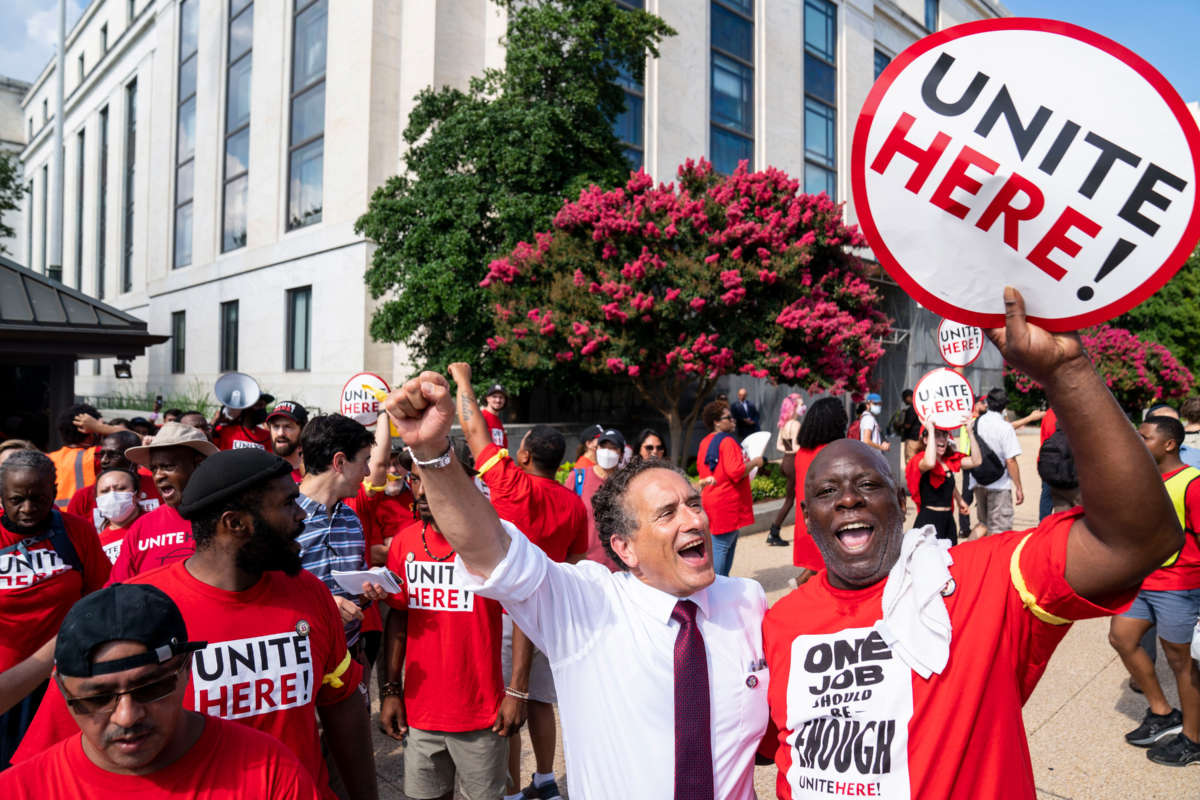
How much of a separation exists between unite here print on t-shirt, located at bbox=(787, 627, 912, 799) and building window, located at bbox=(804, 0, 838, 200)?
87.4 ft

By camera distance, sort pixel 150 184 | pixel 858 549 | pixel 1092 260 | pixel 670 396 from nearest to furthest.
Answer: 1. pixel 1092 260
2. pixel 858 549
3. pixel 670 396
4. pixel 150 184

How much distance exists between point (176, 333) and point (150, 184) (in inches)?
273

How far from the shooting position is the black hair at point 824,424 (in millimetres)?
6031

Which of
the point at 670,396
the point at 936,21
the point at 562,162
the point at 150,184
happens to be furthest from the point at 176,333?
the point at 936,21

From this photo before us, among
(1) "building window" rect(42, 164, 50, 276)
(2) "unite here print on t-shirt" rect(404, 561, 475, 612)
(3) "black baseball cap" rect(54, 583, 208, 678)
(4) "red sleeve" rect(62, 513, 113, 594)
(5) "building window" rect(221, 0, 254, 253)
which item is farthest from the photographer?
(1) "building window" rect(42, 164, 50, 276)

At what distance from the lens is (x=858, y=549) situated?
2037mm

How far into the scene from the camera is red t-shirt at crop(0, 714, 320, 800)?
1.69 m

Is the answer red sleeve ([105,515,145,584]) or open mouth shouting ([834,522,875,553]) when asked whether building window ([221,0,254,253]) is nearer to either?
red sleeve ([105,515,145,584])

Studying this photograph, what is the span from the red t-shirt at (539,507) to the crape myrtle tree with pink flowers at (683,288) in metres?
8.93

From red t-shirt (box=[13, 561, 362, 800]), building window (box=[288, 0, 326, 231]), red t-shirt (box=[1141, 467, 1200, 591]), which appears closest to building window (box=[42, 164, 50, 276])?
building window (box=[288, 0, 326, 231])

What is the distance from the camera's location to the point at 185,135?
29.0 m

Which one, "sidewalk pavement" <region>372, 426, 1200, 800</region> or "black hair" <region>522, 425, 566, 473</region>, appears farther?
"black hair" <region>522, 425, 566, 473</region>

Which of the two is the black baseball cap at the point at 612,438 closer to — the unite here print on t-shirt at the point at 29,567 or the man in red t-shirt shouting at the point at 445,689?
the man in red t-shirt shouting at the point at 445,689

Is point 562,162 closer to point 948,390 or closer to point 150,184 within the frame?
point 948,390
